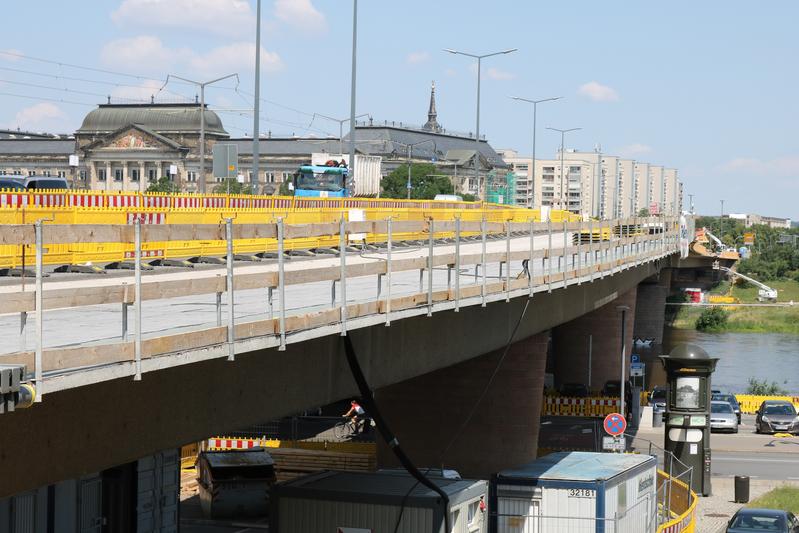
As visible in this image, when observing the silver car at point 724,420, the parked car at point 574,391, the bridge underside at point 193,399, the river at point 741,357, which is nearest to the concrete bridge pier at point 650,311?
the river at point 741,357

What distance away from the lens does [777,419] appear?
46.6 m

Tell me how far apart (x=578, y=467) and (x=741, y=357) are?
69522 millimetres

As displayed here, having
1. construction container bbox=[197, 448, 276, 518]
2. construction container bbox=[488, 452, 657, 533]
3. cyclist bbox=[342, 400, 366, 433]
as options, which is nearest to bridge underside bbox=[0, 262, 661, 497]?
construction container bbox=[488, 452, 657, 533]

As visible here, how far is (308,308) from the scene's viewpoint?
1441 cm

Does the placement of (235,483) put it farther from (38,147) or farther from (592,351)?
(38,147)

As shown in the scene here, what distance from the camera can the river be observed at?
7231cm

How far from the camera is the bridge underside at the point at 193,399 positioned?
33.6ft

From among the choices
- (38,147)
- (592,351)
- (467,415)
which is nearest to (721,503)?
(467,415)

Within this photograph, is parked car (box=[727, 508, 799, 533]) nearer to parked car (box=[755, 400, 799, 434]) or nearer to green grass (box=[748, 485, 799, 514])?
green grass (box=[748, 485, 799, 514])

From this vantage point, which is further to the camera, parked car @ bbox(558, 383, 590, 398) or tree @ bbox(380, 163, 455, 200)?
tree @ bbox(380, 163, 455, 200)

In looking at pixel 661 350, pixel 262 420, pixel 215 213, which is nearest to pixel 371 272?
pixel 262 420

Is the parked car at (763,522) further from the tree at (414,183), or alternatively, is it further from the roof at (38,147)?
the roof at (38,147)

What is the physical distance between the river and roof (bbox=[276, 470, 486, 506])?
50.0 m

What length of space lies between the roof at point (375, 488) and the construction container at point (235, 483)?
32.6 feet
